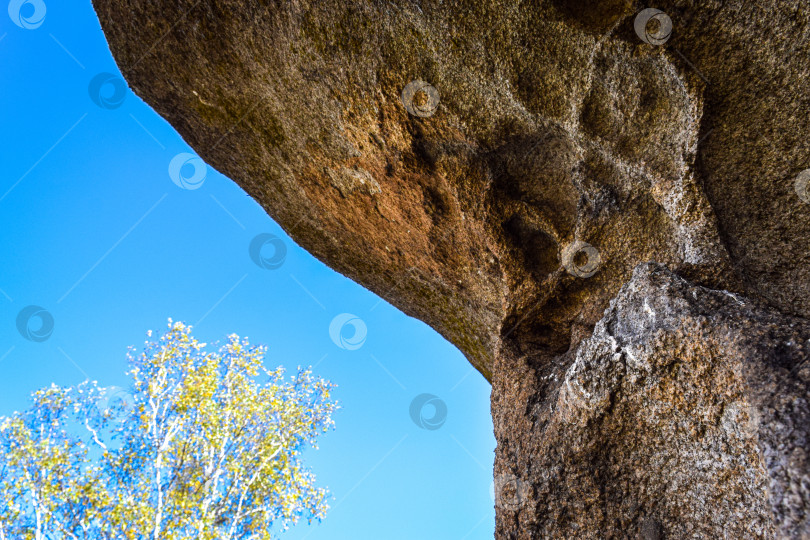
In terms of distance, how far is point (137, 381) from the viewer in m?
10.1

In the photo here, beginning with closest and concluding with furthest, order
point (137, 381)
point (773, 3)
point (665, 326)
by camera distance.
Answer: point (665, 326)
point (773, 3)
point (137, 381)

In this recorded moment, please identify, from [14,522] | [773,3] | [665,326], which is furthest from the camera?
[14,522]

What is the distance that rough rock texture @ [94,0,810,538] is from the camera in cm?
316

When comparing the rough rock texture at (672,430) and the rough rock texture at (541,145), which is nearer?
the rough rock texture at (672,430)

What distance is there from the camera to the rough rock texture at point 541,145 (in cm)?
316

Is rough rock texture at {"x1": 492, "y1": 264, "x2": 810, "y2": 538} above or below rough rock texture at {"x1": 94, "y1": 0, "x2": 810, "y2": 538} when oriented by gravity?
below

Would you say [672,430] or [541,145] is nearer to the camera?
[672,430]

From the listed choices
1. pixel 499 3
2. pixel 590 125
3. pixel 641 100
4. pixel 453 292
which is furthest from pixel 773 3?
pixel 453 292

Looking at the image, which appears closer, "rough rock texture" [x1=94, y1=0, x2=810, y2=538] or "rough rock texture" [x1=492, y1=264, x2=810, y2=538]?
"rough rock texture" [x1=492, y1=264, x2=810, y2=538]

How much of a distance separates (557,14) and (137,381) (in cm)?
1012

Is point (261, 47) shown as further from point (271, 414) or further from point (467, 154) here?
point (271, 414)

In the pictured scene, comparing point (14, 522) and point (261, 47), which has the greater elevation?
point (261, 47)

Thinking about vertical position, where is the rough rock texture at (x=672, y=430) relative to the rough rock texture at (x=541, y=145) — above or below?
below

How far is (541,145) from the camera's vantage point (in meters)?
4.19
